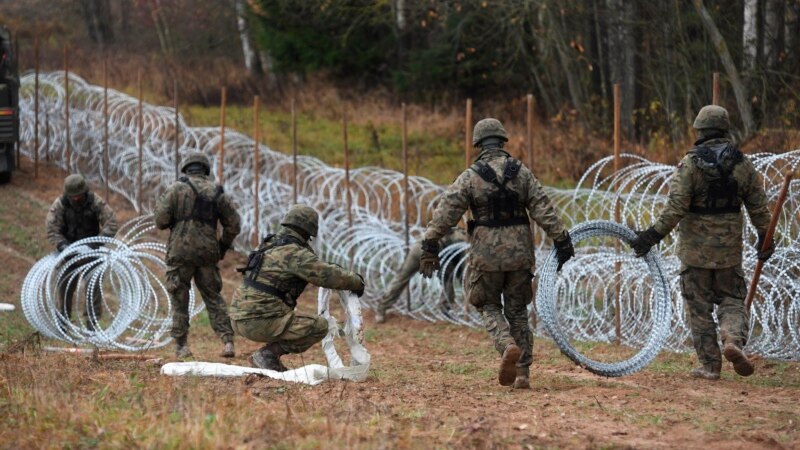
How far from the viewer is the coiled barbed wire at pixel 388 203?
1102cm

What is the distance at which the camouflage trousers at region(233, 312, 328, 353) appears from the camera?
9.27 m

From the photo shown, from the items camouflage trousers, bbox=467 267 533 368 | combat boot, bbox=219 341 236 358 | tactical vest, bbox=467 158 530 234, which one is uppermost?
tactical vest, bbox=467 158 530 234

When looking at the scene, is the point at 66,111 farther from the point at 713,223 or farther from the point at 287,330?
the point at 713,223

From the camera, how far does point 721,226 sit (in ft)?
30.1

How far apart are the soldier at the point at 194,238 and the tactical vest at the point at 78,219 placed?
6.61 feet

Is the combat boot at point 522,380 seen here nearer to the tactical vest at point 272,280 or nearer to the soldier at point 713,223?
the soldier at point 713,223

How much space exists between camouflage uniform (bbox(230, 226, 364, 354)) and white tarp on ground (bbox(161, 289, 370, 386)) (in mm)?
154

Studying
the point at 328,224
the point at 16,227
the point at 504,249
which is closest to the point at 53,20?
the point at 16,227

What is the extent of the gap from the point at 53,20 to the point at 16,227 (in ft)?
89.9

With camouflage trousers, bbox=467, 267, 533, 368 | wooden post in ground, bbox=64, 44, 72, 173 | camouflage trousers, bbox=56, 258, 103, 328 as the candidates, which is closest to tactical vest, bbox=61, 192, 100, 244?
camouflage trousers, bbox=56, 258, 103, 328

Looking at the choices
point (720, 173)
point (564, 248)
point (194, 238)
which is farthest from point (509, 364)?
point (194, 238)

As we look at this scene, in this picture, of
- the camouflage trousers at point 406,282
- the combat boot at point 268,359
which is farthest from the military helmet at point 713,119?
the camouflage trousers at point 406,282

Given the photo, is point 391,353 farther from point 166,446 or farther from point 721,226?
point 166,446

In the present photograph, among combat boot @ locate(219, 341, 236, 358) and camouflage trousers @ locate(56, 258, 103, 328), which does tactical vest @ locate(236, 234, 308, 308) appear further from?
camouflage trousers @ locate(56, 258, 103, 328)
